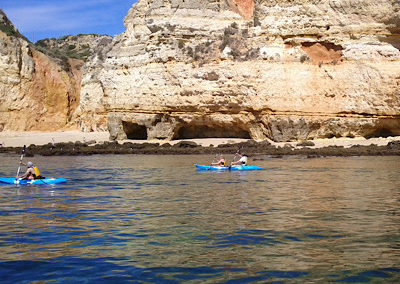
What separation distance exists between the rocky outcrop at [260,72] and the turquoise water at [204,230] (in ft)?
40.3

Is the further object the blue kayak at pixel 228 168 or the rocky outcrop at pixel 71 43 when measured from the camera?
the rocky outcrop at pixel 71 43

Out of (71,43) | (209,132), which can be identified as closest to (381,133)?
(209,132)

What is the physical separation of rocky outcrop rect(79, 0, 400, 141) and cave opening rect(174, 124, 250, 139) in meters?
0.07

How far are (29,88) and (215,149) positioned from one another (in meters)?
26.2

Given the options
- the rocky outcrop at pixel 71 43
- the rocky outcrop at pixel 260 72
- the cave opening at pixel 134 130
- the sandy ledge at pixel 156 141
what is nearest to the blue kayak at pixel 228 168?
the sandy ledge at pixel 156 141

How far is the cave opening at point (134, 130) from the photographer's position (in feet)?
109

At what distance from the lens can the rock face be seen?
151ft

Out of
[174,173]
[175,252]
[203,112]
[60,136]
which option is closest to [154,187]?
[174,173]

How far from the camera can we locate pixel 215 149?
28516mm

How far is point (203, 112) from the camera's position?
30594mm

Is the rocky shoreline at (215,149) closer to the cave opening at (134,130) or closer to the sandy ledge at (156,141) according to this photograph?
the sandy ledge at (156,141)

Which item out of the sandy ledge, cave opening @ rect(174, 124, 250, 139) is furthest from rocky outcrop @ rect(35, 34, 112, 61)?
cave opening @ rect(174, 124, 250, 139)

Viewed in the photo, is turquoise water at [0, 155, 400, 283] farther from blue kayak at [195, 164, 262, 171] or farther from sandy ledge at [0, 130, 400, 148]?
sandy ledge at [0, 130, 400, 148]

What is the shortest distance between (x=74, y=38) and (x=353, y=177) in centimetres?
6987
